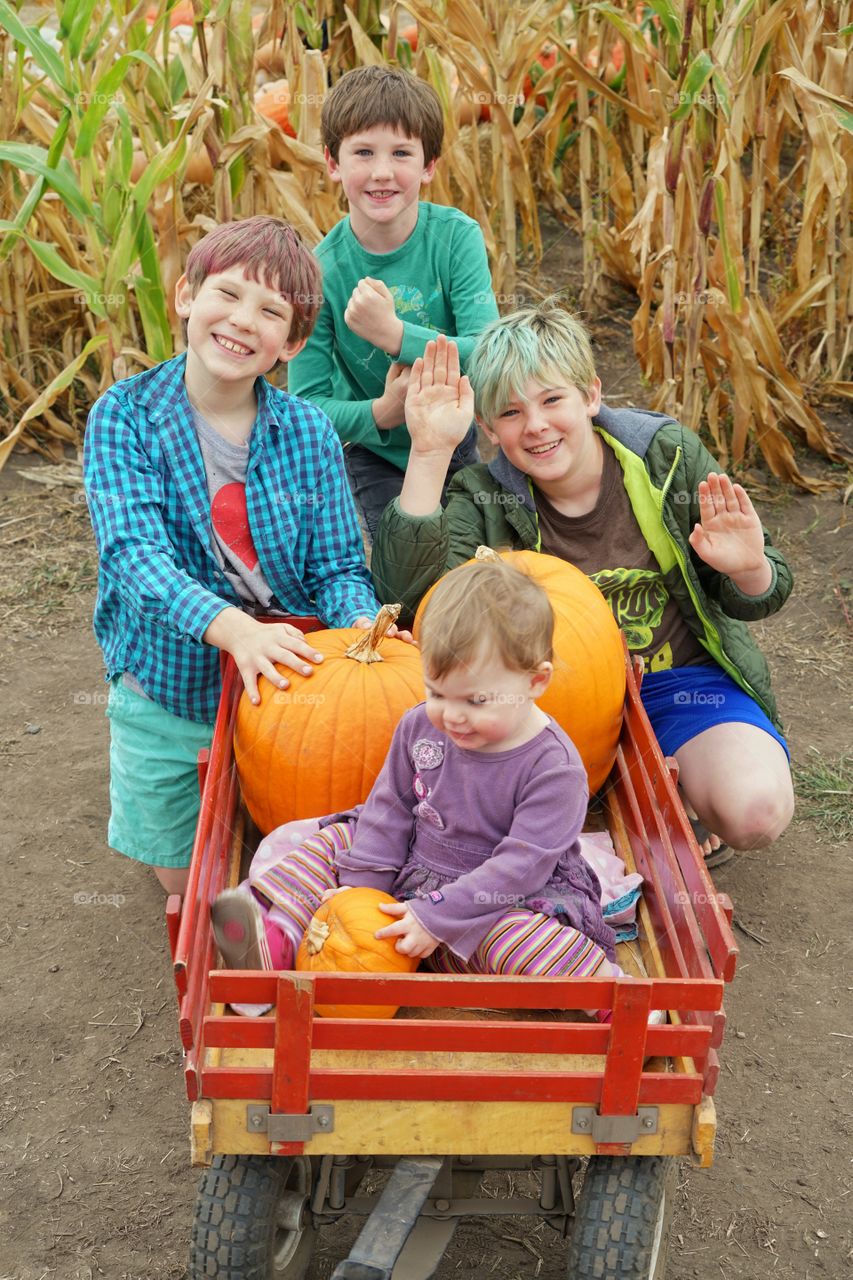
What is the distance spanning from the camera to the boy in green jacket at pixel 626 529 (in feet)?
9.44

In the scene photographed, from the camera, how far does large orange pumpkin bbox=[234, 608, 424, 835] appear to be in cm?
254

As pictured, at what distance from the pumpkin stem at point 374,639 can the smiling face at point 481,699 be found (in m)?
0.44

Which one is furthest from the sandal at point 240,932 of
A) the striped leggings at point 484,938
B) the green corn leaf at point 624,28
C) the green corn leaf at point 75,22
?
the green corn leaf at point 624,28

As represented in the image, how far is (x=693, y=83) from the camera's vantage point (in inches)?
161

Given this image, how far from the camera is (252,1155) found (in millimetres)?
2037

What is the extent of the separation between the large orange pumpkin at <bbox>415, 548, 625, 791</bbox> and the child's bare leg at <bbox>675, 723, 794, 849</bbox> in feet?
1.16

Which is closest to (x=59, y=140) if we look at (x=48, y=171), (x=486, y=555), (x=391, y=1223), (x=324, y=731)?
(x=48, y=171)

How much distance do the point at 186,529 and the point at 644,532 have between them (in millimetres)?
1039

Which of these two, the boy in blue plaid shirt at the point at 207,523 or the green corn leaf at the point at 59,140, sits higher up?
the green corn leaf at the point at 59,140

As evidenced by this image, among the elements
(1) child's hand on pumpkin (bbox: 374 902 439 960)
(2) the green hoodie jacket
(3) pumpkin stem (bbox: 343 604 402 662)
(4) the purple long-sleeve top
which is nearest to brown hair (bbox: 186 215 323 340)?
(2) the green hoodie jacket

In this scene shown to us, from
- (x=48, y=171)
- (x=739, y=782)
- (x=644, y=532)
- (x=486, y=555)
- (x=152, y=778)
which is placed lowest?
(x=152, y=778)

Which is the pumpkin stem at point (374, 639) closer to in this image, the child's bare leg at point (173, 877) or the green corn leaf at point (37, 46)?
the child's bare leg at point (173, 877)

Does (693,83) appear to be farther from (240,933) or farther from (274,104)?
(240,933)

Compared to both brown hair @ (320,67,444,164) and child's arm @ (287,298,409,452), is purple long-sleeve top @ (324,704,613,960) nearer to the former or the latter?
child's arm @ (287,298,409,452)
